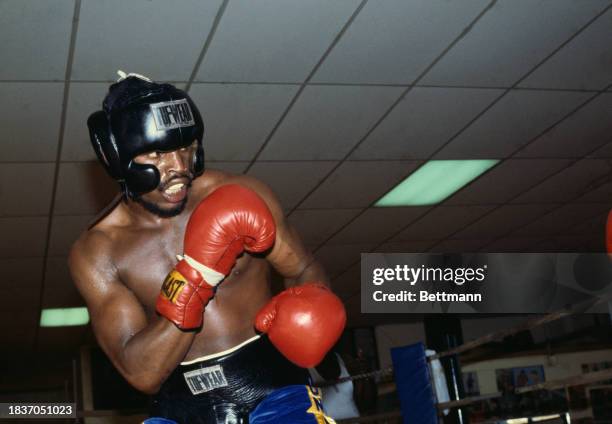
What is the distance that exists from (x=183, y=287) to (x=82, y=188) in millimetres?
3126

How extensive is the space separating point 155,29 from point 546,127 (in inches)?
96.9

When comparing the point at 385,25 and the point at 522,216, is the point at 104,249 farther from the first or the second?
the point at 522,216

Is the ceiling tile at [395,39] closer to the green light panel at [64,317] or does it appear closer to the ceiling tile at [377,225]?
the ceiling tile at [377,225]

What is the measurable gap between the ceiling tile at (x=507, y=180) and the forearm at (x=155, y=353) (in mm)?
3711

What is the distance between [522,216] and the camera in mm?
6121

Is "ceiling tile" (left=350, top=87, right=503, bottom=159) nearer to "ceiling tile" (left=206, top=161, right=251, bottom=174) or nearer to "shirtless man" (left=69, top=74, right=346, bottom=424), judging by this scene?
"ceiling tile" (left=206, top=161, right=251, bottom=174)

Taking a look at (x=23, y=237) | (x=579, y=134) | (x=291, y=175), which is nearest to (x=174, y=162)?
(x=291, y=175)

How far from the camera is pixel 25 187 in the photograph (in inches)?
166

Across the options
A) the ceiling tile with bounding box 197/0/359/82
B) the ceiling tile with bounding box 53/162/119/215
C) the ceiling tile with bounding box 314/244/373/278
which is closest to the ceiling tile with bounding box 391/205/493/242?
the ceiling tile with bounding box 314/244/373/278

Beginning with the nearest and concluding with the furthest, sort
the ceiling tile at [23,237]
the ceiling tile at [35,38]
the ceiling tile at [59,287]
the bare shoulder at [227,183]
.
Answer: the bare shoulder at [227,183]
the ceiling tile at [35,38]
the ceiling tile at [23,237]
the ceiling tile at [59,287]

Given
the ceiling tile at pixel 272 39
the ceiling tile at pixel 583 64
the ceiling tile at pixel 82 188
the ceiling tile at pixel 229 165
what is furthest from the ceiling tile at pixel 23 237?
the ceiling tile at pixel 583 64

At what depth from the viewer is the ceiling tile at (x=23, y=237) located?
474cm

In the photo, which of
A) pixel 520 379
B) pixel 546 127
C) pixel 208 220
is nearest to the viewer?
pixel 208 220

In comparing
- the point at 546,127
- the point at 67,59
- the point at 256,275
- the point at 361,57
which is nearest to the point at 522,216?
the point at 546,127
